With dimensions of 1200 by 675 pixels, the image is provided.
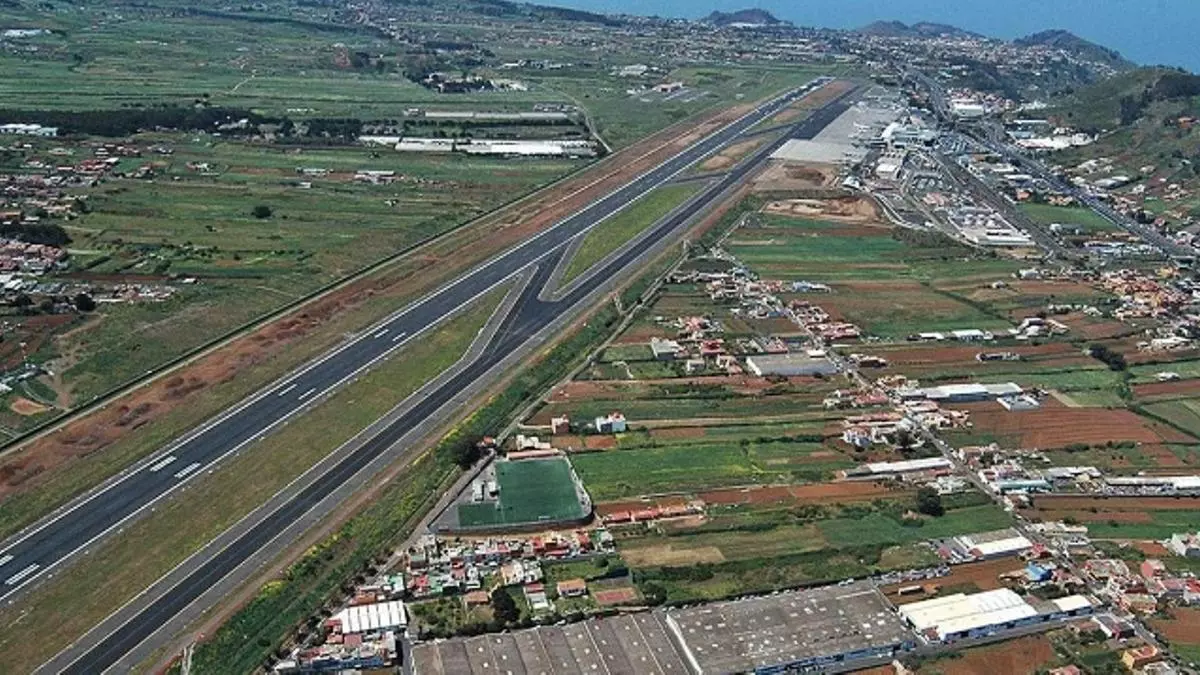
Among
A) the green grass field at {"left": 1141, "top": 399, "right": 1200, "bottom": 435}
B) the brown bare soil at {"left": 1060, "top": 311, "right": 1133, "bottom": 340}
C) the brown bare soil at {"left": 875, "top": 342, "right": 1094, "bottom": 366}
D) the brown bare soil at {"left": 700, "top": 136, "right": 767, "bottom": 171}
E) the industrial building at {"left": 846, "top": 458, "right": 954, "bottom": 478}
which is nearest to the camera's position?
the industrial building at {"left": 846, "top": 458, "right": 954, "bottom": 478}

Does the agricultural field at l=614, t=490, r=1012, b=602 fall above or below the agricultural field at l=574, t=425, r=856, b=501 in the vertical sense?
below

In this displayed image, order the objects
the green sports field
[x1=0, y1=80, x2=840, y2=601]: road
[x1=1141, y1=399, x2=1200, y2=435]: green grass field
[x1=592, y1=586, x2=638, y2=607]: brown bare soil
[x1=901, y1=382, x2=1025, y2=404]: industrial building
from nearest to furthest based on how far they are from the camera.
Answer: [x1=592, y1=586, x2=638, y2=607]: brown bare soil, [x1=0, y1=80, x2=840, y2=601]: road, the green sports field, [x1=1141, y1=399, x2=1200, y2=435]: green grass field, [x1=901, y1=382, x2=1025, y2=404]: industrial building

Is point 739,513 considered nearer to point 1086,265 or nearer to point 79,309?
point 79,309

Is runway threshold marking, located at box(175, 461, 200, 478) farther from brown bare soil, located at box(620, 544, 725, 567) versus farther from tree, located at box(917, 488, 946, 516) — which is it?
tree, located at box(917, 488, 946, 516)

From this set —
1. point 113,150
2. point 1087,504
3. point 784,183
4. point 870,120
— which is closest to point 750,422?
point 1087,504

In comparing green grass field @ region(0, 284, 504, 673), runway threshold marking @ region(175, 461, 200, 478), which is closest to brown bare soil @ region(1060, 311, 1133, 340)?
green grass field @ region(0, 284, 504, 673)

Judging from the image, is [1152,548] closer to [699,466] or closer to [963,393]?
[963,393]

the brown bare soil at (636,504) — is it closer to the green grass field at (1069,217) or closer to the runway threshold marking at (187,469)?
the runway threshold marking at (187,469)
